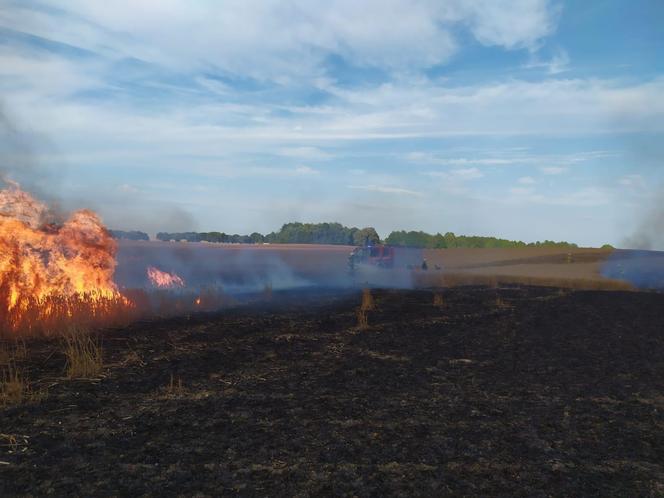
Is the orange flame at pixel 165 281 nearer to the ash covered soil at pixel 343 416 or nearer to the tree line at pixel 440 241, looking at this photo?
the ash covered soil at pixel 343 416

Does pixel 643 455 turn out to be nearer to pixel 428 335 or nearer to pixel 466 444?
pixel 466 444

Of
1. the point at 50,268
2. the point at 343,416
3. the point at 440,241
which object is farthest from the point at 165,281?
the point at 440,241

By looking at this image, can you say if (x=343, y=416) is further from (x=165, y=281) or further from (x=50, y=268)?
(x=165, y=281)

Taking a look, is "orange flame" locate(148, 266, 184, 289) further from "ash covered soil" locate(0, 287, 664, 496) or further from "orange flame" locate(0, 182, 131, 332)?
"ash covered soil" locate(0, 287, 664, 496)

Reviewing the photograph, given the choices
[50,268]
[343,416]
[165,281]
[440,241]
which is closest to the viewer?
[343,416]

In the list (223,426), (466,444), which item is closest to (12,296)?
(223,426)

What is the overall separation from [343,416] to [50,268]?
11.1 meters

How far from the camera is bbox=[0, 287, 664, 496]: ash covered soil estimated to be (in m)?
4.51

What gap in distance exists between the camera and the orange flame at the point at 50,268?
11875 mm

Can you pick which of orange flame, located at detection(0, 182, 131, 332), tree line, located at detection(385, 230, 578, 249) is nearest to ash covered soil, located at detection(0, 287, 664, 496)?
orange flame, located at detection(0, 182, 131, 332)

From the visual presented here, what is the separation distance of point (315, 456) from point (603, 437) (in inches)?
132

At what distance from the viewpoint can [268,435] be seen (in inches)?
218

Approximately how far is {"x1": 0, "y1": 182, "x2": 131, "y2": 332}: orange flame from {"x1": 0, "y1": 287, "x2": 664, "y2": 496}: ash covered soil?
70.4 inches

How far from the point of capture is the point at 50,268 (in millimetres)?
13734
